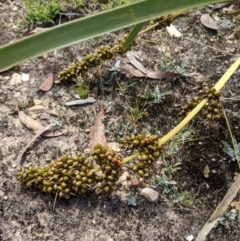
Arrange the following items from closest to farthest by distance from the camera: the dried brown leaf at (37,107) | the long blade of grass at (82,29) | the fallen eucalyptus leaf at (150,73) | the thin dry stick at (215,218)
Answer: the long blade of grass at (82,29) < the thin dry stick at (215,218) < the dried brown leaf at (37,107) < the fallen eucalyptus leaf at (150,73)

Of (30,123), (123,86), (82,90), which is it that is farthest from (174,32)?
(30,123)

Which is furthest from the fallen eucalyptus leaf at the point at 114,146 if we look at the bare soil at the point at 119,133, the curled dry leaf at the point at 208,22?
the curled dry leaf at the point at 208,22

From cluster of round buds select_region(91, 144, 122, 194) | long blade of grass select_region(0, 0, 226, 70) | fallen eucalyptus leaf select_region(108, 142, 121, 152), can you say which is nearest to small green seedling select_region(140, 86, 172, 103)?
fallen eucalyptus leaf select_region(108, 142, 121, 152)

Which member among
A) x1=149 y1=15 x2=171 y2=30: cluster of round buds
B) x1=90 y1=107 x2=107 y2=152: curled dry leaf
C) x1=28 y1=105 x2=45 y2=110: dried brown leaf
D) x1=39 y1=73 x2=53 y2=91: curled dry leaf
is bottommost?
x1=90 y1=107 x2=107 y2=152: curled dry leaf

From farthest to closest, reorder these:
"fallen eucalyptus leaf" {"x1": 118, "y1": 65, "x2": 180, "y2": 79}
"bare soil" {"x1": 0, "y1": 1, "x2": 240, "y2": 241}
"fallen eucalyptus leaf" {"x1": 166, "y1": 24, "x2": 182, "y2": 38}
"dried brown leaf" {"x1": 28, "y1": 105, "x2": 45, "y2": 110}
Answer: "fallen eucalyptus leaf" {"x1": 166, "y1": 24, "x2": 182, "y2": 38} → "fallen eucalyptus leaf" {"x1": 118, "y1": 65, "x2": 180, "y2": 79} → "dried brown leaf" {"x1": 28, "y1": 105, "x2": 45, "y2": 110} → "bare soil" {"x1": 0, "y1": 1, "x2": 240, "y2": 241}

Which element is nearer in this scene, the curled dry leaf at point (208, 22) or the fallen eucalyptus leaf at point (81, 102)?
the fallen eucalyptus leaf at point (81, 102)

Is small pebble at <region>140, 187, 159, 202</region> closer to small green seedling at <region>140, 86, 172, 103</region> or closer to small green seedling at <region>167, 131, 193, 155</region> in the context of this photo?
small green seedling at <region>167, 131, 193, 155</region>

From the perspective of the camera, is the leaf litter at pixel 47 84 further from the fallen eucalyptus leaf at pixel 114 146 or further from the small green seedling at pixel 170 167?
the small green seedling at pixel 170 167
